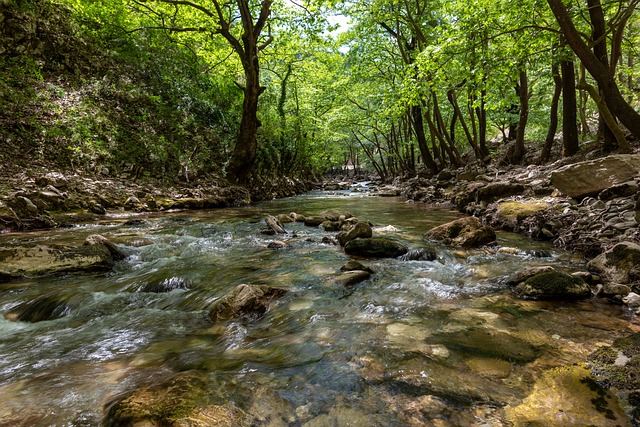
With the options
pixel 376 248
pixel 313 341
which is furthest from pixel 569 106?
pixel 313 341

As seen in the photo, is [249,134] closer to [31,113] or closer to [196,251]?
[31,113]

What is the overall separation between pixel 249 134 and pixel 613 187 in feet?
41.8

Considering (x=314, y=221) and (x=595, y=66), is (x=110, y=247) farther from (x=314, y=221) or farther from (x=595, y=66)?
(x=595, y=66)

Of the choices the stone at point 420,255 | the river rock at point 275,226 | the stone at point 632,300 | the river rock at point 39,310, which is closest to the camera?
the stone at point 632,300

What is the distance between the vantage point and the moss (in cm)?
735

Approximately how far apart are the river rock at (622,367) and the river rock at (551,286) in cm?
91

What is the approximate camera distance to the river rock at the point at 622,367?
2.05 metres

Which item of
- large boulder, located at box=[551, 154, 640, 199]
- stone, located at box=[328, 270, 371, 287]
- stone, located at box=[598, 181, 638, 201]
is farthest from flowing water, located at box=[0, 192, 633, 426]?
large boulder, located at box=[551, 154, 640, 199]

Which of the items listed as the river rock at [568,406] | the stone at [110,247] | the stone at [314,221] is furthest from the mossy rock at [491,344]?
the stone at [314,221]

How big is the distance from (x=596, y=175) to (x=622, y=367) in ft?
19.5

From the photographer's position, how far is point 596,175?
22.0 ft

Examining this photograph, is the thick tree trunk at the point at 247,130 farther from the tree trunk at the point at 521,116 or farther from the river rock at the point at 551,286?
the river rock at the point at 551,286

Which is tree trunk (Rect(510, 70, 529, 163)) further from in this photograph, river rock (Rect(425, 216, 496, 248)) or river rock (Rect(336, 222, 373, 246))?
river rock (Rect(336, 222, 373, 246))

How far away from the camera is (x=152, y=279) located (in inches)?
199
